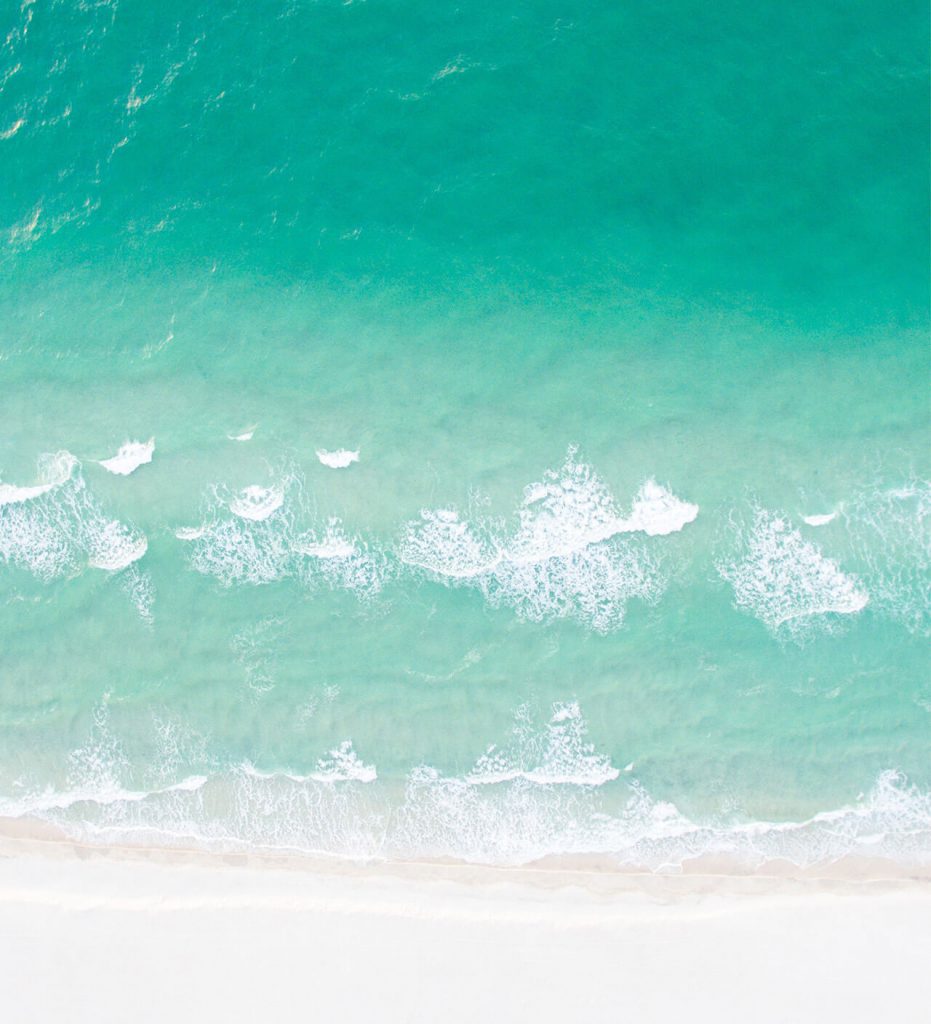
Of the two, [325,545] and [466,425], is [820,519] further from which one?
[325,545]

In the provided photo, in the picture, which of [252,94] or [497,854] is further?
[252,94]

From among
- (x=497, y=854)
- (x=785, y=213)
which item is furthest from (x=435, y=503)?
(x=785, y=213)

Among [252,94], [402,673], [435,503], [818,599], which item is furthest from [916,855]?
[252,94]

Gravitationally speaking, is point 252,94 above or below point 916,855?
above

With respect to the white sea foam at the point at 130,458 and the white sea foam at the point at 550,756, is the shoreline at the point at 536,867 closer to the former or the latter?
the white sea foam at the point at 550,756

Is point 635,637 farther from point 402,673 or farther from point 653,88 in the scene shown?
point 653,88

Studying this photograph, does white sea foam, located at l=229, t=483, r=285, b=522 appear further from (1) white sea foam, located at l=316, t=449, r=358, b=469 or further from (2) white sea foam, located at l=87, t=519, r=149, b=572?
(2) white sea foam, located at l=87, t=519, r=149, b=572

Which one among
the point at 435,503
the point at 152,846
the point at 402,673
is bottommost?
the point at 152,846

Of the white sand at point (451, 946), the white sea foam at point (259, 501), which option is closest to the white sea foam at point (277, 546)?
the white sea foam at point (259, 501)
